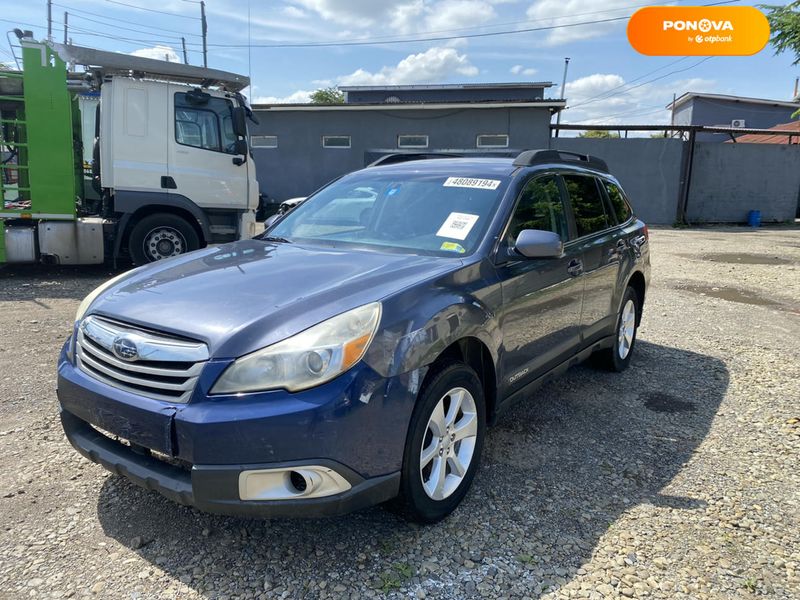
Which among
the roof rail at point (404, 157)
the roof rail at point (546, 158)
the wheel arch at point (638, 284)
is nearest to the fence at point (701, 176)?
the wheel arch at point (638, 284)

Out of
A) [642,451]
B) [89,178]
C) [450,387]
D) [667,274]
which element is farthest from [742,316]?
[89,178]

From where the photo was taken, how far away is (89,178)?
372 inches

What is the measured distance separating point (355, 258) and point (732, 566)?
225 cm

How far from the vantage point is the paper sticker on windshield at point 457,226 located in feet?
10.7

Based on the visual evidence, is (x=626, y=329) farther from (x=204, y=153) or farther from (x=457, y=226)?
(x=204, y=153)

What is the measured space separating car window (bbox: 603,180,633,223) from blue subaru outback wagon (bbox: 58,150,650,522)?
143 centimetres

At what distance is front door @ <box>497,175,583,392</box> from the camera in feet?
10.6

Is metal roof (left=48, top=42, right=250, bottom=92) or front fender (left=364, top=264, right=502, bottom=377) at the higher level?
metal roof (left=48, top=42, right=250, bottom=92)

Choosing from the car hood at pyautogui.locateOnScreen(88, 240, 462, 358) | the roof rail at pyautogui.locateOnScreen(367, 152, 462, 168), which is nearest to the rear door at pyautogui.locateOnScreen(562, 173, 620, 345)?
the roof rail at pyautogui.locateOnScreen(367, 152, 462, 168)

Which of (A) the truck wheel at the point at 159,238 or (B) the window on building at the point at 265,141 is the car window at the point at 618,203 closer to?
(A) the truck wheel at the point at 159,238

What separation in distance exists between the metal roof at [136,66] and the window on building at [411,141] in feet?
40.9

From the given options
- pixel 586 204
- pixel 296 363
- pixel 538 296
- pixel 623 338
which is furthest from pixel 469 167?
pixel 623 338

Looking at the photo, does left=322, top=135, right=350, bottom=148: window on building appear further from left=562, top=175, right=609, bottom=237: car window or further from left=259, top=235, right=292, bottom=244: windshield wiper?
left=259, top=235, right=292, bottom=244: windshield wiper

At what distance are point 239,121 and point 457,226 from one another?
20.4 ft
